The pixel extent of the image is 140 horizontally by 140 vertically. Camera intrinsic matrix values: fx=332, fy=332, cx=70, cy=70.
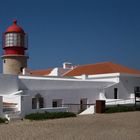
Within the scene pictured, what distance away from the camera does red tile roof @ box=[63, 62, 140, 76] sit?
101ft

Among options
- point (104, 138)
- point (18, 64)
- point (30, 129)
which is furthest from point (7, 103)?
point (18, 64)

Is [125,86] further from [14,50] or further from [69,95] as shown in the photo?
[14,50]

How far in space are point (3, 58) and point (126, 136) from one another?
965 inches

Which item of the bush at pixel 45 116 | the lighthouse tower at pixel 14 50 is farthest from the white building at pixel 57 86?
the bush at pixel 45 116

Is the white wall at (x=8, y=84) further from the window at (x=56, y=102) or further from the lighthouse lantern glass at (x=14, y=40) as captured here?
the lighthouse lantern glass at (x=14, y=40)

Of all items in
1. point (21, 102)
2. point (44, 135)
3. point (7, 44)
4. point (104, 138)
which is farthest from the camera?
point (7, 44)

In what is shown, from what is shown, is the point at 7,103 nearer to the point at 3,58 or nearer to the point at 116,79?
the point at 116,79

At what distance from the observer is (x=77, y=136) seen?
10.4 m

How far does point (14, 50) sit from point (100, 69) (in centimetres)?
859

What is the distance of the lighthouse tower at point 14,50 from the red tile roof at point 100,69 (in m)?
5.04

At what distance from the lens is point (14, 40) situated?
3241 centimetres

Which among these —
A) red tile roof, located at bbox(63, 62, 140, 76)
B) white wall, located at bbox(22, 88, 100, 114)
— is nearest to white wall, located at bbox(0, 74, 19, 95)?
white wall, located at bbox(22, 88, 100, 114)

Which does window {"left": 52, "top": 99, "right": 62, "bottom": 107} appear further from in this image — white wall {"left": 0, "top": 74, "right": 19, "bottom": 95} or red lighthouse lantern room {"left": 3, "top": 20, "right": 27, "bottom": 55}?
red lighthouse lantern room {"left": 3, "top": 20, "right": 27, "bottom": 55}

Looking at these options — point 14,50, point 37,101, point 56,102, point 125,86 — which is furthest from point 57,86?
point 14,50
